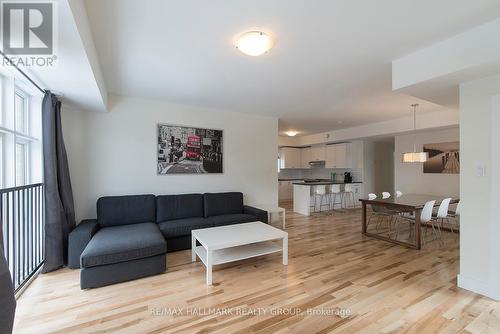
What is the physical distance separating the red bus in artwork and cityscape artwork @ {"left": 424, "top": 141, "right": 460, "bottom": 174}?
543 cm

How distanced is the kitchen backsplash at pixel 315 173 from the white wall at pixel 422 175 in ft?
4.33

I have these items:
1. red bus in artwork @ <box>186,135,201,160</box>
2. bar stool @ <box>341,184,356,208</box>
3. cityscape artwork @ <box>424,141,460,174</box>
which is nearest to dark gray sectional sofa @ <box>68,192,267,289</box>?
red bus in artwork @ <box>186,135,201,160</box>

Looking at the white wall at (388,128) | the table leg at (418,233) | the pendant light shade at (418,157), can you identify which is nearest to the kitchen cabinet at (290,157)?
the white wall at (388,128)

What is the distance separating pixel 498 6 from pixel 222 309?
10.7ft

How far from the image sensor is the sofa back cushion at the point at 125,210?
3.27 meters

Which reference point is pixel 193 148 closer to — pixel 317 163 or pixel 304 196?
pixel 304 196

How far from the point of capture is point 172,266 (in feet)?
9.36

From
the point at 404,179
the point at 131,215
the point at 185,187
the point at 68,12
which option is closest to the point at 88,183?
the point at 131,215

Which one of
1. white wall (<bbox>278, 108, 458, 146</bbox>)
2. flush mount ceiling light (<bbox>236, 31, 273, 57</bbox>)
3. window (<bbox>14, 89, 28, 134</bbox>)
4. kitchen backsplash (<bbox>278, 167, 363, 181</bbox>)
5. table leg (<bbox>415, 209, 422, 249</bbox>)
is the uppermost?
flush mount ceiling light (<bbox>236, 31, 273, 57</bbox>)

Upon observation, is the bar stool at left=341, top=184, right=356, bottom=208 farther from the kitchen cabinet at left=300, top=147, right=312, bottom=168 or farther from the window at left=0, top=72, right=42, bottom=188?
the window at left=0, top=72, right=42, bottom=188

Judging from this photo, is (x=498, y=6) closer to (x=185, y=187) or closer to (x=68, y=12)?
(x=68, y=12)

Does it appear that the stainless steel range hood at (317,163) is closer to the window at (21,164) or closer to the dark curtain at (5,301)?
the window at (21,164)

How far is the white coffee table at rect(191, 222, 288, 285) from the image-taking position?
99.0 inches

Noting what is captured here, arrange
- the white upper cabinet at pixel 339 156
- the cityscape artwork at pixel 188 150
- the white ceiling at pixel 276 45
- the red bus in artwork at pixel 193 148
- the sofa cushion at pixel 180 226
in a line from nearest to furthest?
the white ceiling at pixel 276 45 → the sofa cushion at pixel 180 226 → the cityscape artwork at pixel 188 150 → the red bus in artwork at pixel 193 148 → the white upper cabinet at pixel 339 156
